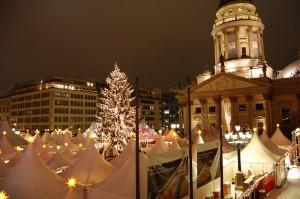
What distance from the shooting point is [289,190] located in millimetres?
16719

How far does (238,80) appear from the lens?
152 feet

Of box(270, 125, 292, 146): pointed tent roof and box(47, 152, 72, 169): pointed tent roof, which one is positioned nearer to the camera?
box(47, 152, 72, 169): pointed tent roof

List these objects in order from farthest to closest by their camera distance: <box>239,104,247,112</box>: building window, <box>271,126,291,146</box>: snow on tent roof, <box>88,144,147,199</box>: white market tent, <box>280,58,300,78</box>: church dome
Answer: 1. <box>280,58,300,78</box>: church dome
2. <box>239,104,247,112</box>: building window
3. <box>271,126,291,146</box>: snow on tent roof
4. <box>88,144,147,199</box>: white market tent

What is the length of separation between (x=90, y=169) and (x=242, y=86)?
36606 millimetres

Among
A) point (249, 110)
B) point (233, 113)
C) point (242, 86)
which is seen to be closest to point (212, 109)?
point (233, 113)

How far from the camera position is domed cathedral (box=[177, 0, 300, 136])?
145ft

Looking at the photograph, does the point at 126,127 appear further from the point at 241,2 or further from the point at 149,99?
the point at 149,99

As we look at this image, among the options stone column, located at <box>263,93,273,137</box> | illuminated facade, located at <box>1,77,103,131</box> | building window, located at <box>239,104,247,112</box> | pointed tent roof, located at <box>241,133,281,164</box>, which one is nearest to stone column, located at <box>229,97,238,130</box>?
building window, located at <box>239,104,247,112</box>

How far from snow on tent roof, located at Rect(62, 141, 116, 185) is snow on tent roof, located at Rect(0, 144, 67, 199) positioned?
2249 mm

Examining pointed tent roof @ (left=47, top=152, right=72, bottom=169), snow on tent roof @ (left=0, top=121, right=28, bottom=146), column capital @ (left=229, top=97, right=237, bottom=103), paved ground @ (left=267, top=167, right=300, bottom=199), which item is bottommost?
paved ground @ (left=267, top=167, right=300, bottom=199)

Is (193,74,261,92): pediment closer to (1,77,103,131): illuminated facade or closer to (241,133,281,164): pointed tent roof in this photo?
(241,133,281,164): pointed tent roof

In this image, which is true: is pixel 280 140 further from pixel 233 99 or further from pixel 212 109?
pixel 212 109

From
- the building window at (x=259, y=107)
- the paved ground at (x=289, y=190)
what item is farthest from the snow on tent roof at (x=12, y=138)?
the building window at (x=259, y=107)

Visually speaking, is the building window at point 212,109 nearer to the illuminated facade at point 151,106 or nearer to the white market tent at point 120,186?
the white market tent at point 120,186
